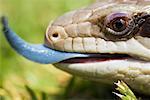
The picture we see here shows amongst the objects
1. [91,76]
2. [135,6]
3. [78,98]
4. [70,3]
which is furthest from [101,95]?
[70,3]

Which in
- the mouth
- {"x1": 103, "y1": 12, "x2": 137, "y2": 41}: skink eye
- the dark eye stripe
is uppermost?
the dark eye stripe

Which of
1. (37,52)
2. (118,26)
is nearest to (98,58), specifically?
(118,26)

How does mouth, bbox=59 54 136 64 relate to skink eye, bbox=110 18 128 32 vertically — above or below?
below

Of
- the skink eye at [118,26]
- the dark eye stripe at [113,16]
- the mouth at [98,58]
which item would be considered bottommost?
the mouth at [98,58]

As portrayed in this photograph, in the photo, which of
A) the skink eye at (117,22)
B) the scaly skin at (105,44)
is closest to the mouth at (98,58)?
the scaly skin at (105,44)

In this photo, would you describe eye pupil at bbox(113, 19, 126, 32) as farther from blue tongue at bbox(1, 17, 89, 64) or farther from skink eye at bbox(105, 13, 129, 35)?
blue tongue at bbox(1, 17, 89, 64)

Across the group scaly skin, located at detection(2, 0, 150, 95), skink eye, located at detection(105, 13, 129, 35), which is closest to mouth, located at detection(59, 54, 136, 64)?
scaly skin, located at detection(2, 0, 150, 95)

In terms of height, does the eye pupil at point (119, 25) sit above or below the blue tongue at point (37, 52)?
above

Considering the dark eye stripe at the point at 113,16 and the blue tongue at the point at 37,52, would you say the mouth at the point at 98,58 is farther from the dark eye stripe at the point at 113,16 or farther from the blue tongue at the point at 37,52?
the dark eye stripe at the point at 113,16
